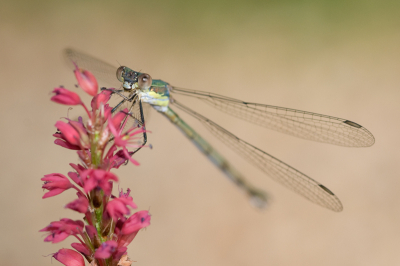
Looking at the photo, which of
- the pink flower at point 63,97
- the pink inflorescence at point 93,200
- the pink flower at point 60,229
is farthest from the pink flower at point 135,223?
the pink flower at point 63,97

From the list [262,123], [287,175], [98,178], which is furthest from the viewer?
[262,123]

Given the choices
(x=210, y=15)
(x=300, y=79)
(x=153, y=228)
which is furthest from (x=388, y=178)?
(x=210, y=15)

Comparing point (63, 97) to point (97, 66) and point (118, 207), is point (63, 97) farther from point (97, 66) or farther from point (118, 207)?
point (97, 66)

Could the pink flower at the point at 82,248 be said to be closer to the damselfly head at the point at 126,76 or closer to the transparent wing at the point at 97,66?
the damselfly head at the point at 126,76

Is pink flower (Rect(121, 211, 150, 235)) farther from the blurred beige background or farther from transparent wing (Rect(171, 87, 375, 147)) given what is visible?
the blurred beige background

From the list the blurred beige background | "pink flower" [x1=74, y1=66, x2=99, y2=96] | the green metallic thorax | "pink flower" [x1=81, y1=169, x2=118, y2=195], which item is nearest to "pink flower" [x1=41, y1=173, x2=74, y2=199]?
"pink flower" [x1=81, y1=169, x2=118, y2=195]

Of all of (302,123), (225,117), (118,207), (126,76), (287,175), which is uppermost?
(225,117)

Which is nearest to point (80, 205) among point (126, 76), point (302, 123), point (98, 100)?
point (98, 100)
